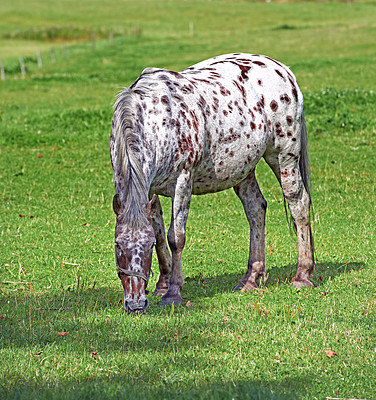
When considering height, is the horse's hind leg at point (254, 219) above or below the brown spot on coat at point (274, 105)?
below

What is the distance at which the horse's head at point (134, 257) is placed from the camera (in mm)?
6352

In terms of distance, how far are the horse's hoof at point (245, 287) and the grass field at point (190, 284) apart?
0.20 meters

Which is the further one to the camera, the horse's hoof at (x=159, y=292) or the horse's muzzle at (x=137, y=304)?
the horse's hoof at (x=159, y=292)

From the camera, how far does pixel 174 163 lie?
732 cm

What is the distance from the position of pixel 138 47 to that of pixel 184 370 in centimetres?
4065

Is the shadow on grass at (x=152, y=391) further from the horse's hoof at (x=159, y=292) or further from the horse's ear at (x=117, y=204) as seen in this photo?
the horse's hoof at (x=159, y=292)

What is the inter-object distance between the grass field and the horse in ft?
1.74

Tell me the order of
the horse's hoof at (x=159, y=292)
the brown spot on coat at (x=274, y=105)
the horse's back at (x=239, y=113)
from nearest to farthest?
the horse's back at (x=239, y=113) < the horse's hoof at (x=159, y=292) < the brown spot on coat at (x=274, y=105)

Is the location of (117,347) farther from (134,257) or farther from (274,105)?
(274,105)

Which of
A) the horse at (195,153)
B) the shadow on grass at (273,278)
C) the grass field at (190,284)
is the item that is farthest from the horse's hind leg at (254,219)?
the grass field at (190,284)

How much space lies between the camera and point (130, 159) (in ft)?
21.8

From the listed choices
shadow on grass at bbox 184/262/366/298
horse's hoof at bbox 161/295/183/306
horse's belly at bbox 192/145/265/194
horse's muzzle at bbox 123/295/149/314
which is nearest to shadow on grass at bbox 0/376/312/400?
horse's muzzle at bbox 123/295/149/314

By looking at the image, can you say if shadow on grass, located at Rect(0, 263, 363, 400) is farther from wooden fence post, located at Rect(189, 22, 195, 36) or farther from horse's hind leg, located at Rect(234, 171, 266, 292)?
wooden fence post, located at Rect(189, 22, 195, 36)

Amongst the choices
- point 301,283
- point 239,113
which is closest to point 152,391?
Result: point 301,283
